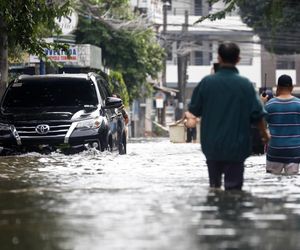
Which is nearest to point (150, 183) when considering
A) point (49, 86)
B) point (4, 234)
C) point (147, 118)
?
point (4, 234)

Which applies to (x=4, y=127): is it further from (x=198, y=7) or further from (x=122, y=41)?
(x=198, y=7)

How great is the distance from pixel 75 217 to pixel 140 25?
35451 mm

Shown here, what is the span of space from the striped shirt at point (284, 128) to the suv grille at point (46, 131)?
5701 millimetres

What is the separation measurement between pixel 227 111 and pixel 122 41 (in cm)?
3375

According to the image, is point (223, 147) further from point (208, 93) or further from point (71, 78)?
point (71, 78)

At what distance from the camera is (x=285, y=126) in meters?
11.7

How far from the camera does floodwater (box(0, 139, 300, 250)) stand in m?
6.94

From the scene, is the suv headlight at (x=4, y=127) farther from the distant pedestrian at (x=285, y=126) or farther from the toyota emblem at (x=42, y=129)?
the distant pedestrian at (x=285, y=126)

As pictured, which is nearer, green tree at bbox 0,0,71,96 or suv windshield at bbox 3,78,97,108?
green tree at bbox 0,0,71,96

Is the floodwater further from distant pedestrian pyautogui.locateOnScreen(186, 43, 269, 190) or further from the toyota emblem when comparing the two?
the toyota emblem

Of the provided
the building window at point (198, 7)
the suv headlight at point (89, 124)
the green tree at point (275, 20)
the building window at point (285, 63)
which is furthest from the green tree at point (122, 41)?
the building window at point (285, 63)

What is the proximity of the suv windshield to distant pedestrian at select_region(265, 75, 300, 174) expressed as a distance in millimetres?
6221

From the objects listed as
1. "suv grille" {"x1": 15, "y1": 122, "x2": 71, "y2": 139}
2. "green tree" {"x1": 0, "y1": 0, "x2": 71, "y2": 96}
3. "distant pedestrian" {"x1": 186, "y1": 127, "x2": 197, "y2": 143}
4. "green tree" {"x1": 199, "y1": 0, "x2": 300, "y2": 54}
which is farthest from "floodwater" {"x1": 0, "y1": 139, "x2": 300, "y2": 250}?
"distant pedestrian" {"x1": 186, "y1": 127, "x2": 197, "y2": 143}

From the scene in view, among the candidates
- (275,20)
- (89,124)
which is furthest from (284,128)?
(89,124)
